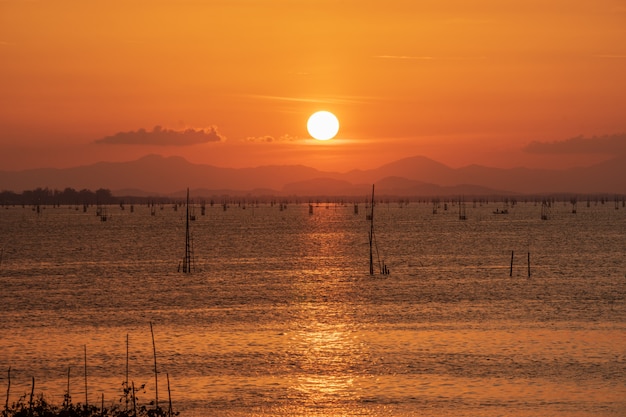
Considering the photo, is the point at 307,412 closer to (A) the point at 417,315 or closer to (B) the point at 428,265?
(A) the point at 417,315

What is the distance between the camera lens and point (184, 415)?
119 feet

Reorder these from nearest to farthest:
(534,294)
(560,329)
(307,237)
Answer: (560,329)
(534,294)
(307,237)

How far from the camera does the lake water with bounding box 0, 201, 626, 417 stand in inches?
1551

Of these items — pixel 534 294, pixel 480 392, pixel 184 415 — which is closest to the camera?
pixel 184 415

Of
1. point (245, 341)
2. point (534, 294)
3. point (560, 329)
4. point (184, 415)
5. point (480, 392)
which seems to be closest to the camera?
point (184, 415)

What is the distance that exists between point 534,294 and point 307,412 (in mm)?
43510

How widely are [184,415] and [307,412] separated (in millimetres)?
4880

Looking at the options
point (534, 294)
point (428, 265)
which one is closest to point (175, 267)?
point (428, 265)

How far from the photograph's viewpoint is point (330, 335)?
55656 millimetres

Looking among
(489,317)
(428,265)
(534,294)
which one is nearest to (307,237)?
(428,265)

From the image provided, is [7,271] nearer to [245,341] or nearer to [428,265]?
[428,265]

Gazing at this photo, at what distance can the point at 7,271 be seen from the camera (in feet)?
342

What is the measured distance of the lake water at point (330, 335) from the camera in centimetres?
3941

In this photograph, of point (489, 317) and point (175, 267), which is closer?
point (489, 317)
